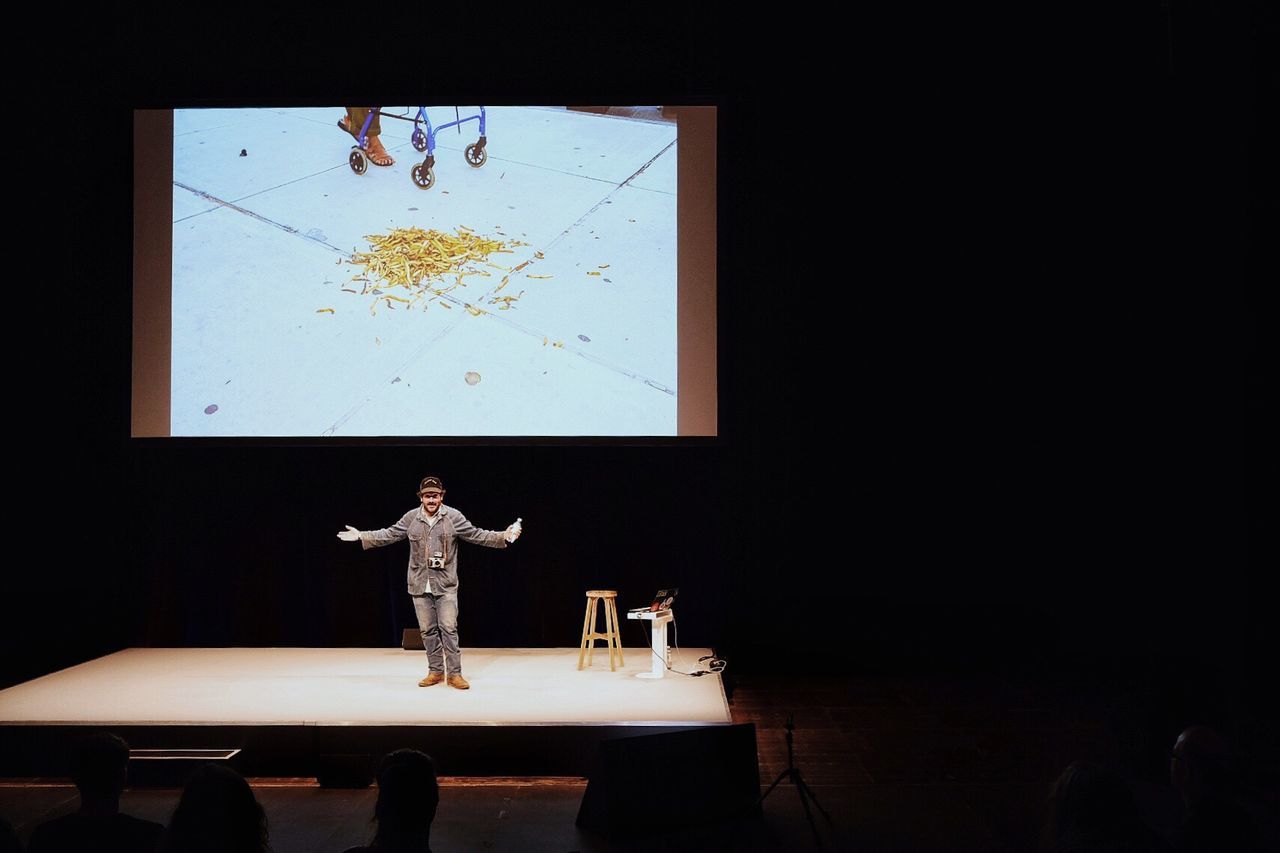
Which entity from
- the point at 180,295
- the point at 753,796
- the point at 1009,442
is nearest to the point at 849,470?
the point at 1009,442

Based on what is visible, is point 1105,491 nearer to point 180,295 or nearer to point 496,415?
point 496,415

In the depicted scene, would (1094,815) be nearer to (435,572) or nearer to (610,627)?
(435,572)

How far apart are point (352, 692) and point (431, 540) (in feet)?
3.12

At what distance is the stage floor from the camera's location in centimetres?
523

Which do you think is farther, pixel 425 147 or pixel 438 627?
pixel 425 147

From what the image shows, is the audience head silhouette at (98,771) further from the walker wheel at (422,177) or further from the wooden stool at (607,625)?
the walker wheel at (422,177)

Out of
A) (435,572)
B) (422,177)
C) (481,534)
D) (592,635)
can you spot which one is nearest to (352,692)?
(435,572)

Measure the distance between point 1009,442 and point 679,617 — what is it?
2649 mm

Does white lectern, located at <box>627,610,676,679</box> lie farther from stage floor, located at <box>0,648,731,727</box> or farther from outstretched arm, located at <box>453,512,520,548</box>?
outstretched arm, located at <box>453,512,520,548</box>

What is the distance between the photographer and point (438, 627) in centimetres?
628

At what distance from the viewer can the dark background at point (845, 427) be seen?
7.50 m

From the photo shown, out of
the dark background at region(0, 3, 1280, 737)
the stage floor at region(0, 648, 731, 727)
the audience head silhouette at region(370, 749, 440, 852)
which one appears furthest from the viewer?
the dark background at region(0, 3, 1280, 737)

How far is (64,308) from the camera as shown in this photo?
7645 mm

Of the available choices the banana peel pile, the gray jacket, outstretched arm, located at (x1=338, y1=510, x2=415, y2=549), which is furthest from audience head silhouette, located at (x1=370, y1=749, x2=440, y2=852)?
the banana peel pile
